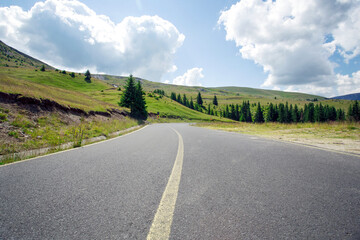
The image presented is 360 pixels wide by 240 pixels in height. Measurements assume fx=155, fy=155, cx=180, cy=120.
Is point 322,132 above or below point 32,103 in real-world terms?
below

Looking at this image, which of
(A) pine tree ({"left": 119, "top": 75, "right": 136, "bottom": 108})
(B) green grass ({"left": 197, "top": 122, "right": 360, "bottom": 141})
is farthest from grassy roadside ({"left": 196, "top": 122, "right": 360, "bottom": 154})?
(A) pine tree ({"left": 119, "top": 75, "right": 136, "bottom": 108})

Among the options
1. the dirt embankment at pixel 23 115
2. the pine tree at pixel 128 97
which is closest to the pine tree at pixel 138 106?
the pine tree at pixel 128 97

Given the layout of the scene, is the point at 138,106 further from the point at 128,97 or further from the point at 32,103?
the point at 32,103

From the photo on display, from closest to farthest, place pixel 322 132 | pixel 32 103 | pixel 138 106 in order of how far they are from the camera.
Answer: pixel 32 103, pixel 322 132, pixel 138 106

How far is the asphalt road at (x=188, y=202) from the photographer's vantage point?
1.50 meters

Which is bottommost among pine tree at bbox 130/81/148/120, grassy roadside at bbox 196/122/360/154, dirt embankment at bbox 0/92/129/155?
grassy roadside at bbox 196/122/360/154

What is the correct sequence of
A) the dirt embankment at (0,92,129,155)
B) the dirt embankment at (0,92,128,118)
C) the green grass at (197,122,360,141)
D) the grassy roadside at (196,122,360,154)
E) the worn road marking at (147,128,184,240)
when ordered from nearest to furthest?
the worn road marking at (147,128,184,240) < the dirt embankment at (0,92,129,155) < the grassy roadside at (196,122,360,154) < the dirt embankment at (0,92,128,118) < the green grass at (197,122,360,141)

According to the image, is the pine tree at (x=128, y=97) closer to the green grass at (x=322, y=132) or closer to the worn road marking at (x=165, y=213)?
the green grass at (x=322, y=132)

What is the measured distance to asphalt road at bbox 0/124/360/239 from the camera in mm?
1496

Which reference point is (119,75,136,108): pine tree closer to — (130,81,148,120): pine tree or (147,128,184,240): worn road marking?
(130,81,148,120): pine tree

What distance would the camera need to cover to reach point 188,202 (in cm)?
203

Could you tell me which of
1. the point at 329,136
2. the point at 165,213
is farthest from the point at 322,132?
the point at 165,213

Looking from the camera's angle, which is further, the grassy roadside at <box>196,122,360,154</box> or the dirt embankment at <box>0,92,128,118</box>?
the dirt embankment at <box>0,92,128,118</box>

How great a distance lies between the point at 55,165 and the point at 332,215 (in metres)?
5.02
